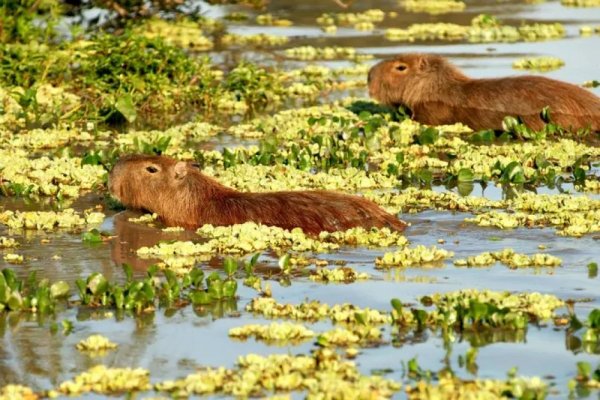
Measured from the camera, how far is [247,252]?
26.9 ft

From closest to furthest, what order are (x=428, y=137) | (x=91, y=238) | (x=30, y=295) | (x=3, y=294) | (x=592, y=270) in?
(x=3, y=294) → (x=30, y=295) → (x=592, y=270) → (x=91, y=238) → (x=428, y=137)

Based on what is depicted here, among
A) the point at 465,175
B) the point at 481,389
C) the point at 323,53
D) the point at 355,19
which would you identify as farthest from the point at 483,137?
the point at 355,19

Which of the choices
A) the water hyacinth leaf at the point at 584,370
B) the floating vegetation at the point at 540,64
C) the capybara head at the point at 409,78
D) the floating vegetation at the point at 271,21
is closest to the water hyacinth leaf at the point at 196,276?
the water hyacinth leaf at the point at 584,370

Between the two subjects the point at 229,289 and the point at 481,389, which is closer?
the point at 481,389

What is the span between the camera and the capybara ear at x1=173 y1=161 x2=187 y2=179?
9188 mm

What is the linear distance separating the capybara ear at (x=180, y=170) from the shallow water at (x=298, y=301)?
405mm

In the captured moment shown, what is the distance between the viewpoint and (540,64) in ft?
51.2

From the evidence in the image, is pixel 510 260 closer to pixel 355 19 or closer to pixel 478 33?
pixel 478 33

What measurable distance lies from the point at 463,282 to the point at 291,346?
1.41m

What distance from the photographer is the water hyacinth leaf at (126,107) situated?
12.6m

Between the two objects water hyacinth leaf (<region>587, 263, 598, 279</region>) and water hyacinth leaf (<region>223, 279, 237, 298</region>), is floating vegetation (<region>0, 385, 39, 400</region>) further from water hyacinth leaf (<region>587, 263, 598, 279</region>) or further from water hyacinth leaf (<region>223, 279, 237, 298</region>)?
water hyacinth leaf (<region>587, 263, 598, 279</region>)

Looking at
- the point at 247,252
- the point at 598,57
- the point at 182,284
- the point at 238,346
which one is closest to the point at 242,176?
the point at 247,252

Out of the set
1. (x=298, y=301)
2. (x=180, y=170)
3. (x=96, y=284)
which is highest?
(x=180, y=170)

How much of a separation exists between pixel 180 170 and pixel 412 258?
2088 mm
